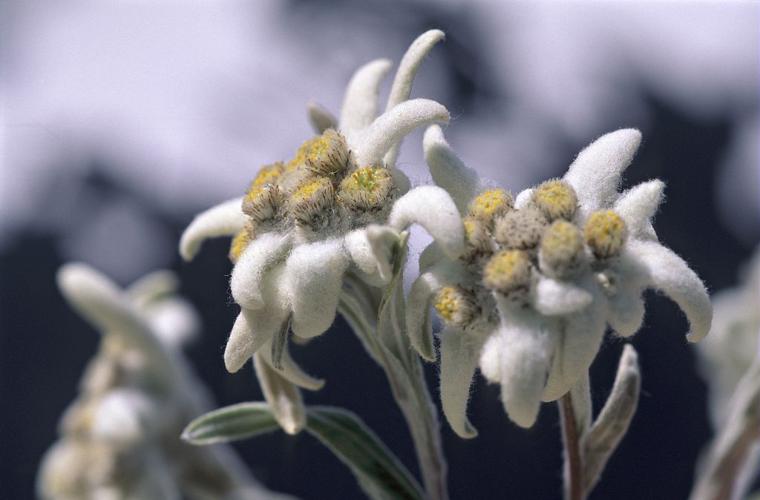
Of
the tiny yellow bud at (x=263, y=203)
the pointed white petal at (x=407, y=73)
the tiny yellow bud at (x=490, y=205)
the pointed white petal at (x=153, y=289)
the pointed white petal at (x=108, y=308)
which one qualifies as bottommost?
the tiny yellow bud at (x=490, y=205)

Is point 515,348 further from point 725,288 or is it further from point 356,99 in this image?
point 725,288

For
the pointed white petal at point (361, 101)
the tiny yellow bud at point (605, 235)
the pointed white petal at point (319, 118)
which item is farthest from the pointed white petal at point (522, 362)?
the pointed white petal at point (319, 118)

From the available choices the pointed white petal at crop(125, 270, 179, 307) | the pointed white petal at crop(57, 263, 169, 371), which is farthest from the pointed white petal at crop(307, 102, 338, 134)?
the pointed white petal at crop(125, 270, 179, 307)

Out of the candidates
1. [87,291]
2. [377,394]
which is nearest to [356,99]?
[87,291]

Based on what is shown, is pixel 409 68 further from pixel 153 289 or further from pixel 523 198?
pixel 153 289

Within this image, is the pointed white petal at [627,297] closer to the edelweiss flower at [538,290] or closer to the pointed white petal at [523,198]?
the edelweiss flower at [538,290]

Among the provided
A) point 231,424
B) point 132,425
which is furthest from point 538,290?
point 132,425
